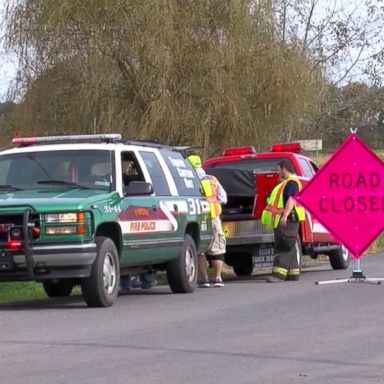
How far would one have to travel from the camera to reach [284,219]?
1481cm

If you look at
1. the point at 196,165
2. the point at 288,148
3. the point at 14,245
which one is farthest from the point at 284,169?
the point at 14,245

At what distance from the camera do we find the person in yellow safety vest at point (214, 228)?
1498 centimetres

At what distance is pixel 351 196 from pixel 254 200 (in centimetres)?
252

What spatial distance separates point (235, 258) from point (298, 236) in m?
2.66

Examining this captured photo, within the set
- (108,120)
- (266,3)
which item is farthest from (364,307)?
(266,3)

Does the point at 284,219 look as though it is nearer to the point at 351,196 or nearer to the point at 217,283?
the point at 351,196

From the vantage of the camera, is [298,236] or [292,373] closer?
[292,373]

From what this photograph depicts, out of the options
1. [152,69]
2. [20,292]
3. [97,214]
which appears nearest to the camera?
[97,214]

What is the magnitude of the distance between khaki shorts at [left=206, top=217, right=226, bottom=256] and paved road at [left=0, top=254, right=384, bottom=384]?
1525 millimetres

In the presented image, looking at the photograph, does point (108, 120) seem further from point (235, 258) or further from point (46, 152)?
point (46, 152)

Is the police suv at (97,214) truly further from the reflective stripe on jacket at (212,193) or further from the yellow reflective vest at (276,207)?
the yellow reflective vest at (276,207)

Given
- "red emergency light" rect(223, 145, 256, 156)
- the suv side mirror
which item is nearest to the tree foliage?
"red emergency light" rect(223, 145, 256, 156)

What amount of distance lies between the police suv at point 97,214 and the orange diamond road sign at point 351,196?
169 cm

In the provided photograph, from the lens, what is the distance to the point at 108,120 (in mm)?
19641
